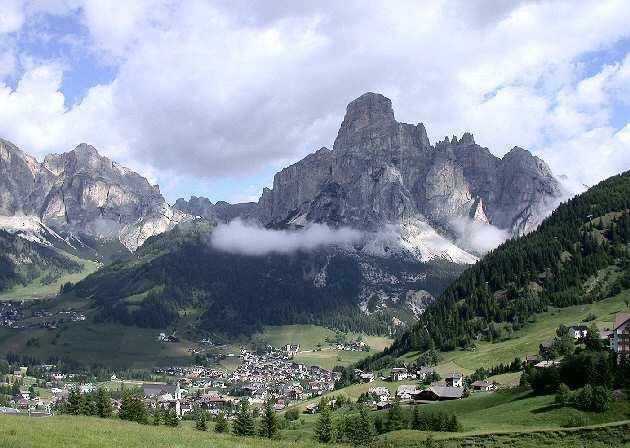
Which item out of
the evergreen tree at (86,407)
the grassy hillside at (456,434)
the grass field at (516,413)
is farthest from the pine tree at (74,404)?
the grass field at (516,413)

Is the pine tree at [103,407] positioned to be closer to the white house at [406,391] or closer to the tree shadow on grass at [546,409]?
the tree shadow on grass at [546,409]

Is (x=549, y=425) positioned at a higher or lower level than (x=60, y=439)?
lower

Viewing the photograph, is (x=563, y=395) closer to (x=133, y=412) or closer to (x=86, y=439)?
(x=133, y=412)

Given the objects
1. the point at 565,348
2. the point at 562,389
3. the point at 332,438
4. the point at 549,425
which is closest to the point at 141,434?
the point at 332,438

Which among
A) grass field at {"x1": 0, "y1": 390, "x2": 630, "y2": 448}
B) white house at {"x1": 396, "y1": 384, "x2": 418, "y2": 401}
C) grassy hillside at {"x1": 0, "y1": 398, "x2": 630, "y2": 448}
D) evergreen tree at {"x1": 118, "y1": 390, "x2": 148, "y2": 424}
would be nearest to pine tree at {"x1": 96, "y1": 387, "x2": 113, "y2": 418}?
evergreen tree at {"x1": 118, "y1": 390, "x2": 148, "y2": 424}

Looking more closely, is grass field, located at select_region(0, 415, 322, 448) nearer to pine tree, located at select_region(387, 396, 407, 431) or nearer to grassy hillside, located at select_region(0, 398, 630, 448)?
grassy hillside, located at select_region(0, 398, 630, 448)

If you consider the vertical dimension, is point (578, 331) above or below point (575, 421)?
above

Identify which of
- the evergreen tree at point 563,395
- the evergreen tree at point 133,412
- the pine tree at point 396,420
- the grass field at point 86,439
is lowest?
the pine tree at point 396,420

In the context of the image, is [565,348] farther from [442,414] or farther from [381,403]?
[442,414]

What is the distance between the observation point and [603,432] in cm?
8050

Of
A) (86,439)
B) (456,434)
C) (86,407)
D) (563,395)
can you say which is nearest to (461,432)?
(456,434)

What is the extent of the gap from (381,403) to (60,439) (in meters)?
125

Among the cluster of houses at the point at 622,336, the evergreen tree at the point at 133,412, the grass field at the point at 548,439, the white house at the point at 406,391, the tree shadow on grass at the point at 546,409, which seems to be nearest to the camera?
the grass field at the point at 548,439

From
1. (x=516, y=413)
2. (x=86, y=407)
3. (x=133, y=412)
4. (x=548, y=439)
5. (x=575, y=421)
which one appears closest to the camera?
(x=548, y=439)
